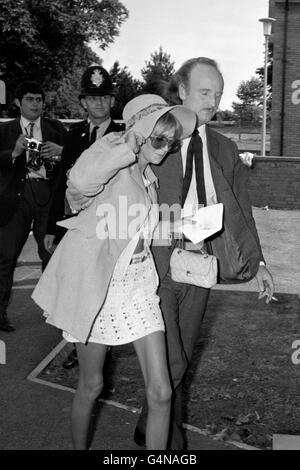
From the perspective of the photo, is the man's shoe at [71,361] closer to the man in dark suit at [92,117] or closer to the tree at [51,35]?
the man in dark suit at [92,117]

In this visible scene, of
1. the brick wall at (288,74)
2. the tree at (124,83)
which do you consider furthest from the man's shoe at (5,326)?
the tree at (124,83)

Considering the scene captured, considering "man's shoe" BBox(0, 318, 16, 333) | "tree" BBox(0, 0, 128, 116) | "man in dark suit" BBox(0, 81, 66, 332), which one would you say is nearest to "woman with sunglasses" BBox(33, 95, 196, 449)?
"man in dark suit" BBox(0, 81, 66, 332)

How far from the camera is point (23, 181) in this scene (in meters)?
5.68

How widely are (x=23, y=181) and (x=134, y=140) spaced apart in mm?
3016

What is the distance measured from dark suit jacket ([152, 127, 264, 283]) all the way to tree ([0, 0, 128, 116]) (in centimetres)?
4156

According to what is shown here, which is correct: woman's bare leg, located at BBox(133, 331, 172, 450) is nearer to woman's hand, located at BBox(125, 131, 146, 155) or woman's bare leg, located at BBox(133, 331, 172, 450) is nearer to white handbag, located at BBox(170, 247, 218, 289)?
white handbag, located at BBox(170, 247, 218, 289)

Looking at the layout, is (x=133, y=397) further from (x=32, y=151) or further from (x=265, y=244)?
(x=265, y=244)

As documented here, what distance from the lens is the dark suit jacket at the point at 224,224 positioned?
10.9 ft

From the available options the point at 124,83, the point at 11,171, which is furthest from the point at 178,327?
the point at 124,83

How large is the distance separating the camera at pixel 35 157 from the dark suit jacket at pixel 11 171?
0.07 metres

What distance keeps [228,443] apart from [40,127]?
10.5ft

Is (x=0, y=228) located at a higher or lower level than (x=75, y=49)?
lower

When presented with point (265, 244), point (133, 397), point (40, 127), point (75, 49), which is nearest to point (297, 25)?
point (265, 244)

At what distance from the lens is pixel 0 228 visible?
230 inches
